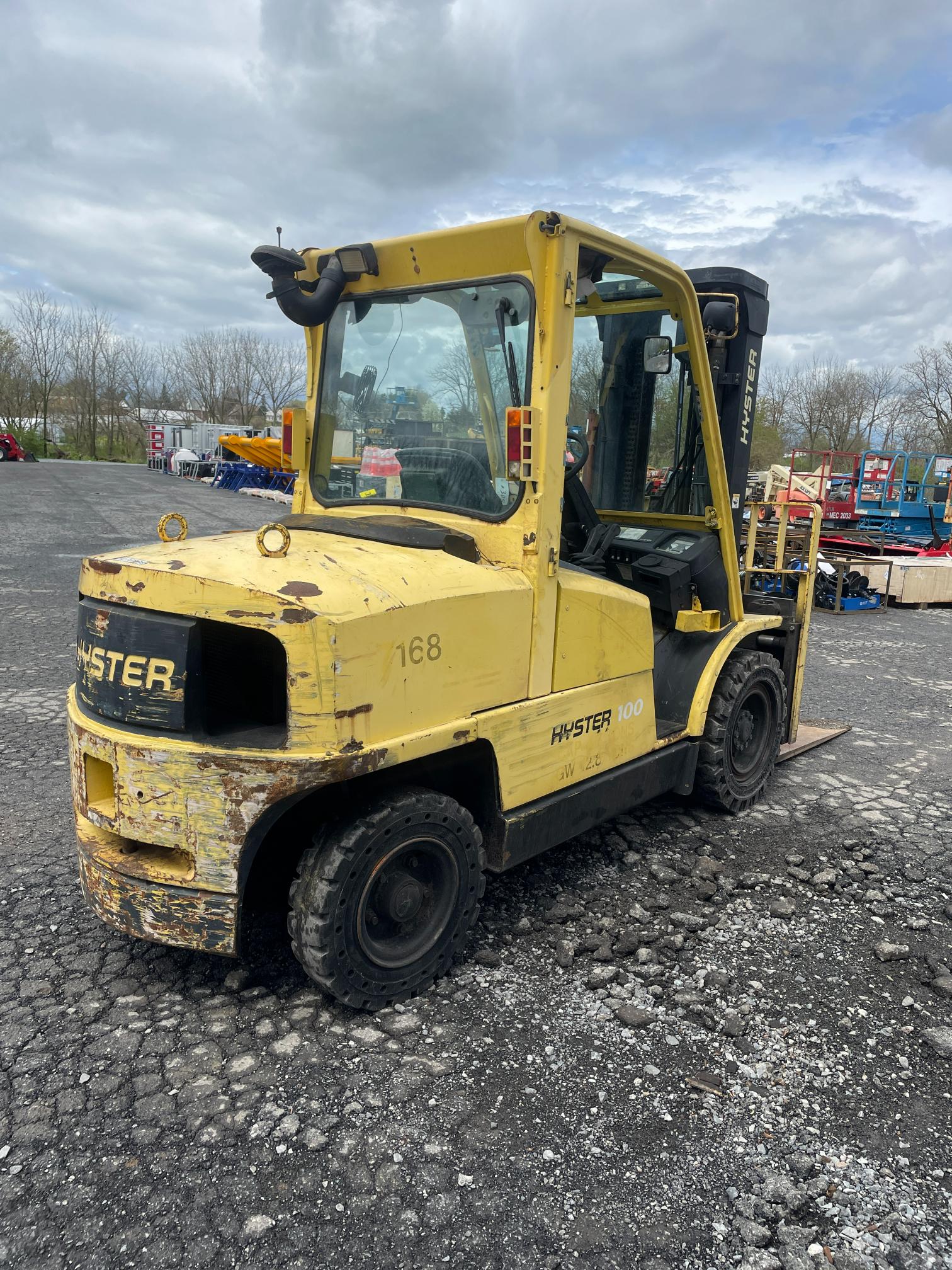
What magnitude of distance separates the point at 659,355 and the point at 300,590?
6.84ft

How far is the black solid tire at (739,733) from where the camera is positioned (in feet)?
14.4

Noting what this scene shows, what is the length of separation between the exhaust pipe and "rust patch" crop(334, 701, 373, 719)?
1.77m

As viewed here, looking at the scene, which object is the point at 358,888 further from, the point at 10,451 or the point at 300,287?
the point at 10,451

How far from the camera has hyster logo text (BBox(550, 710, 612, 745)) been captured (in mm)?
3326

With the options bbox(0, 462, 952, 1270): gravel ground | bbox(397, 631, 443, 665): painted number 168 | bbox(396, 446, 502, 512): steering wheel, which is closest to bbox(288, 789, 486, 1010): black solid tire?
bbox(0, 462, 952, 1270): gravel ground

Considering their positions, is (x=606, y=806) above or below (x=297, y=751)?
below

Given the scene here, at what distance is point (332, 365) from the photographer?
12.3 ft

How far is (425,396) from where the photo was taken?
11.3 feet

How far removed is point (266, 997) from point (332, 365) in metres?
2.49

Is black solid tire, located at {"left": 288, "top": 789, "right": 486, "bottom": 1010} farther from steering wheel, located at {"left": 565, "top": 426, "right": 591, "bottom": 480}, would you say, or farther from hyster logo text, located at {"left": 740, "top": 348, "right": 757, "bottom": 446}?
hyster logo text, located at {"left": 740, "top": 348, "right": 757, "bottom": 446}

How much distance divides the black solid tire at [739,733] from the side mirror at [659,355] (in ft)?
5.26

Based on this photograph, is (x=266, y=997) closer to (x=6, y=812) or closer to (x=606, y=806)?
(x=606, y=806)

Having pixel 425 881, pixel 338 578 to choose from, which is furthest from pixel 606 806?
pixel 338 578

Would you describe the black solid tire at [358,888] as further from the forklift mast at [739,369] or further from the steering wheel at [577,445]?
the forklift mast at [739,369]
